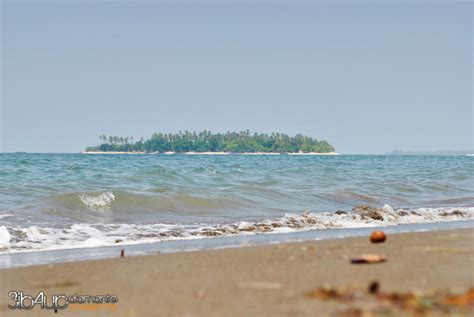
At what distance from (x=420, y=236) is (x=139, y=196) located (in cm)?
855

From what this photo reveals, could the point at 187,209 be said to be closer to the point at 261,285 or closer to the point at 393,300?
the point at 261,285

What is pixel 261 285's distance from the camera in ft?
14.1

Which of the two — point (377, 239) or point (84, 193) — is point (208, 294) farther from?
point (84, 193)

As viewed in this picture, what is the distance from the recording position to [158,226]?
424 inches

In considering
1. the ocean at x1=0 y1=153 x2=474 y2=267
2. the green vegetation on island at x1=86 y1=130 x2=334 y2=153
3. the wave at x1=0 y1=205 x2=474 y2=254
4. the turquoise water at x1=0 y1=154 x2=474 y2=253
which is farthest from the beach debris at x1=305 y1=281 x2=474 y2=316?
the green vegetation on island at x1=86 y1=130 x2=334 y2=153

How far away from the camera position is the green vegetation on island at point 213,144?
167625 mm

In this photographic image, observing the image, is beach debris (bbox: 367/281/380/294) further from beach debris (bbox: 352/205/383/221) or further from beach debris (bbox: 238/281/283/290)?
beach debris (bbox: 352/205/383/221)

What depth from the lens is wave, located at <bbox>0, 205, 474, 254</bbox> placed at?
8.77m

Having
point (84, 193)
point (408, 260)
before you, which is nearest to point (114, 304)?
point (408, 260)

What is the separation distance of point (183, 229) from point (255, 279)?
592 cm

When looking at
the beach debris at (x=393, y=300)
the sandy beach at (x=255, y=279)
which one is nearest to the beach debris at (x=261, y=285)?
the sandy beach at (x=255, y=279)

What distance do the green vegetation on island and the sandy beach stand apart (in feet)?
528

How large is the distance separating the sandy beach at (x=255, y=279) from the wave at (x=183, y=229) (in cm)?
261

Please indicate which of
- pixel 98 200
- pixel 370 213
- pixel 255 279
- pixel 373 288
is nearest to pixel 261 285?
pixel 255 279
